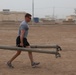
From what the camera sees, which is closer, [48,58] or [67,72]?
[67,72]

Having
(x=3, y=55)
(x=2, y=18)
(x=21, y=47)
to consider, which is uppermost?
(x=21, y=47)

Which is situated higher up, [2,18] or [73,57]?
[73,57]

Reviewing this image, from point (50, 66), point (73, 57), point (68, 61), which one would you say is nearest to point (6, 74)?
point (50, 66)

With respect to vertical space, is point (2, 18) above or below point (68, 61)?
below

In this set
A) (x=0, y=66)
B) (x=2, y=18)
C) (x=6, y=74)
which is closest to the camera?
(x=6, y=74)

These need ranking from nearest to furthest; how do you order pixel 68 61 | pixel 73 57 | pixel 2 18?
pixel 68 61 < pixel 73 57 < pixel 2 18

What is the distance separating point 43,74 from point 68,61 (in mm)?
2198

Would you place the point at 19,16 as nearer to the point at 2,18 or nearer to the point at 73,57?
the point at 2,18

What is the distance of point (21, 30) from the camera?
8602 millimetres

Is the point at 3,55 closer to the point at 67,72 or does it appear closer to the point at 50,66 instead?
the point at 50,66

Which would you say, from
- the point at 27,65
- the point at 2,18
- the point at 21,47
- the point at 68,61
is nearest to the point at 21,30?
the point at 21,47

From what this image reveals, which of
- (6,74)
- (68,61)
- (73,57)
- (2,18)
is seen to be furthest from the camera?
(2,18)

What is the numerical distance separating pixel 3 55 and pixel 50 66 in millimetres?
2719

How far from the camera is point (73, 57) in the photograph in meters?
10.9
